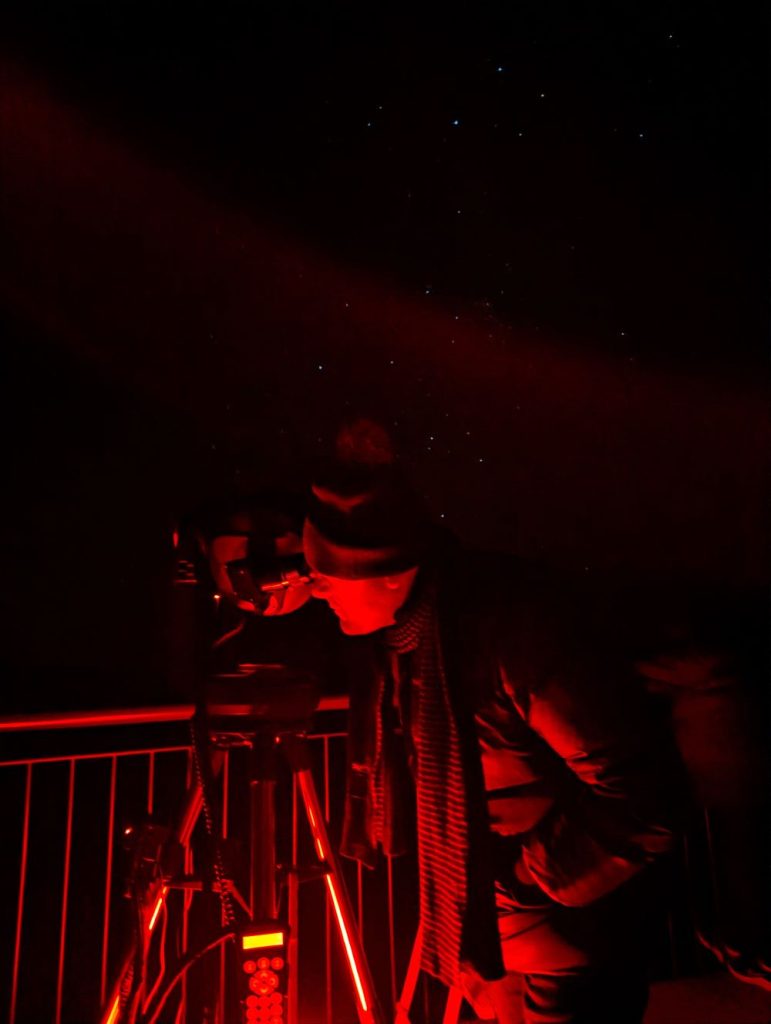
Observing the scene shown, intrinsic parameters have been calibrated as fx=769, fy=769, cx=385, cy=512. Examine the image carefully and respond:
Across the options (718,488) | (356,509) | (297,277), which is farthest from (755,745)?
(297,277)

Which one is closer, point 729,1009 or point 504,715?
point 504,715

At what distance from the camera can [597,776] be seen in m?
1.34

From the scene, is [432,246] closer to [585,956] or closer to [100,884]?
[585,956]

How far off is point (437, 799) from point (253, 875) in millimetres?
→ 393

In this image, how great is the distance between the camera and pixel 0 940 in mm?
2506

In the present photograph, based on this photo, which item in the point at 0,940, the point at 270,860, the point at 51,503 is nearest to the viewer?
the point at 270,860

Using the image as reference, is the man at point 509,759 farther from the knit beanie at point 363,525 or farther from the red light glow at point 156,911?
the red light glow at point 156,911

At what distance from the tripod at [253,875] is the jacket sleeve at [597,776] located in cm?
47

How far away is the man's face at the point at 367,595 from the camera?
1484 millimetres

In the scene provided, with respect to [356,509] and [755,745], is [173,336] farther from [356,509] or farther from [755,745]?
[755,745]

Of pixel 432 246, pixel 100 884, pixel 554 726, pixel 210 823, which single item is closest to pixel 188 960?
pixel 210 823

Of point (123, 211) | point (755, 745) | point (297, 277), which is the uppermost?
point (123, 211)

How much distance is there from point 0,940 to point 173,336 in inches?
84.8

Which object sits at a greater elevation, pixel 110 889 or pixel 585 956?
pixel 585 956
